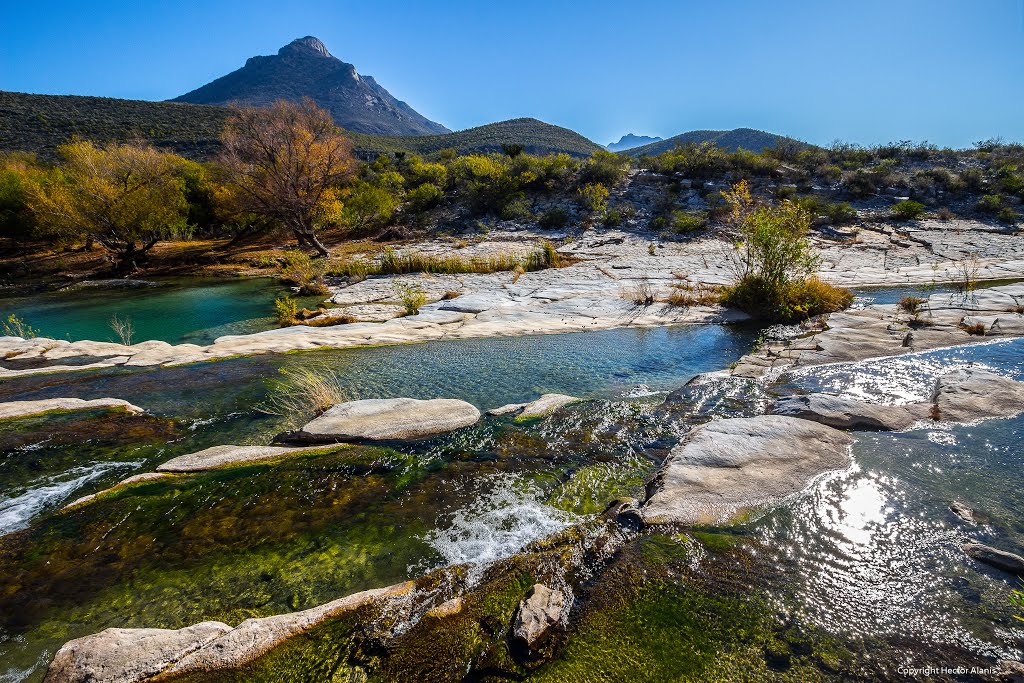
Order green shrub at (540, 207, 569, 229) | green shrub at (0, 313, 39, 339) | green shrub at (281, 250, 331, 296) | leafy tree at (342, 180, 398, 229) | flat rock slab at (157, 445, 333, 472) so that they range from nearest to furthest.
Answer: flat rock slab at (157, 445, 333, 472)
green shrub at (0, 313, 39, 339)
green shrub at (281, 250, 331, 296)
green shrub at (540, 207, 569, 229)
leafy tree at (342, 180, 398, 229)

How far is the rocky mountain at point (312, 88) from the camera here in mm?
138250

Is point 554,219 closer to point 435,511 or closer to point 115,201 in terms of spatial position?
point 115,201

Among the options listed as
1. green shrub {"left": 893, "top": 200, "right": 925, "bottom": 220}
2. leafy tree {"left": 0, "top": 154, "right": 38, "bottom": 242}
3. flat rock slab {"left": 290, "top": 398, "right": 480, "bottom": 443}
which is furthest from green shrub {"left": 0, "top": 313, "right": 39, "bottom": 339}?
green shrub {"left": 893, "top": 200, "right": 925, "bottom": 220}

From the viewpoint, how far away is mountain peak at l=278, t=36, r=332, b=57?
176 meters

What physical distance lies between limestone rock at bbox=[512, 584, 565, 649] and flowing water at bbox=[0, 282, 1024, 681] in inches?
14.8

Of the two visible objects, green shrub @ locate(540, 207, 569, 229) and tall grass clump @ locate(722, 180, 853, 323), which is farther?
green shrub @ locate(540, 207, 569, 229)

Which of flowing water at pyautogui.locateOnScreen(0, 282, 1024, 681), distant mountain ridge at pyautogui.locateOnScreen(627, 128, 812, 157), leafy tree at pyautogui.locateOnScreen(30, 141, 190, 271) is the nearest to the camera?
flowing water at pyautogui.locateOnScreen(0, 282, 1024, 681)

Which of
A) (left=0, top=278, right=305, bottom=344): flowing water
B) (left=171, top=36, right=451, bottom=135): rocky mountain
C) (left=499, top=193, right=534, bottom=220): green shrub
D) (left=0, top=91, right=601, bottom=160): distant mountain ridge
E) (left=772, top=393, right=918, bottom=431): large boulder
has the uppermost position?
(left=171, top=36, right=451, bottom=135): rocky mountain

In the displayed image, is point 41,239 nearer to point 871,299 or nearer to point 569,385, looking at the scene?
point 569,385

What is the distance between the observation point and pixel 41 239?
20.7 m

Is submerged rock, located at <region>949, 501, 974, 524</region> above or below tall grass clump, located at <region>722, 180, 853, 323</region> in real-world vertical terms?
below

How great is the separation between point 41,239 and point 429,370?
88.2ft

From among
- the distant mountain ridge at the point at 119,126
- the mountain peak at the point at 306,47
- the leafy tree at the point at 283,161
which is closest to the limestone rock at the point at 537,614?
the leafy tree at the point at 283,161

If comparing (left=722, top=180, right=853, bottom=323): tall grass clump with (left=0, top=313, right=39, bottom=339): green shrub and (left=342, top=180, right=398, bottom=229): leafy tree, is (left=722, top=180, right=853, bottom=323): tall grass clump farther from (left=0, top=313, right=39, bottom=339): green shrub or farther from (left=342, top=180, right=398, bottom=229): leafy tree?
Result: (left=342, top=180, right=398, bottom=229): leafy tree
